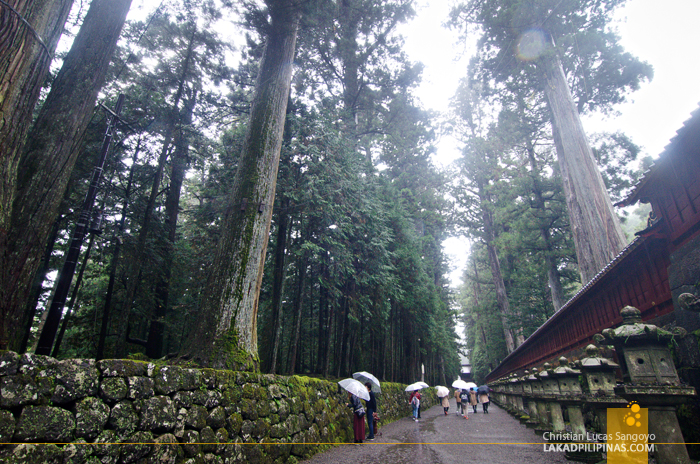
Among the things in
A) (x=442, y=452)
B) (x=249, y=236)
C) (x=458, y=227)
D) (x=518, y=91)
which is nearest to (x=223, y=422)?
(x=249, y=236)

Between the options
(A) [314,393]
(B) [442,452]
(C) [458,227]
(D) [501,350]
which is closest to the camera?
(B) [442,452]

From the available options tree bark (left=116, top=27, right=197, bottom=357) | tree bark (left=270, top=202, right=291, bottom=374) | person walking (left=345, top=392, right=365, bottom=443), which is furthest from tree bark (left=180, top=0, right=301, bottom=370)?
tree bark (left=116, top=27, right=197, bottom=357)

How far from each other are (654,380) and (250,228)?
214 inches

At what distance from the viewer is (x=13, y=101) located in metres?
3.41

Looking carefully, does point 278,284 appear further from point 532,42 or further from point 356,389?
point 532,42

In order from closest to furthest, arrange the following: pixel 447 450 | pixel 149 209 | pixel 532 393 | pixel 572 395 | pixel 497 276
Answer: pixel 572 395 → pixel 447 450 → pixel 532 393 → pixel 149 209 → pixel 497 276

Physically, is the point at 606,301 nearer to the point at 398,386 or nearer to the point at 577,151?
the point at 577,151

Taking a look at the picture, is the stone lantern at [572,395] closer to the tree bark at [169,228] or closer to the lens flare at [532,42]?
the lens flare at [532,42]

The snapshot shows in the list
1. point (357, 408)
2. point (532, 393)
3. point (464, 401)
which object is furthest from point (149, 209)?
point (464, 401)

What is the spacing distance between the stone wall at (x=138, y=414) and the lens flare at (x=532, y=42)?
12200 mm

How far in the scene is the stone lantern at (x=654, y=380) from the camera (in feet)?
8.82

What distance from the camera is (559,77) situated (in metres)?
11.1

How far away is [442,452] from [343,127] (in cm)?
993

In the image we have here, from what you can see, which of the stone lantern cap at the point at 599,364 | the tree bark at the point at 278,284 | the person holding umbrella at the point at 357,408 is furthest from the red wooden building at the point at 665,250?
the tree bark at the point at 278,284
